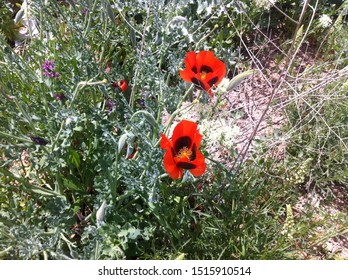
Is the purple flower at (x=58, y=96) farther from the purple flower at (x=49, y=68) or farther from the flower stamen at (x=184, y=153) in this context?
the flower stamen at (x=184, y=153)

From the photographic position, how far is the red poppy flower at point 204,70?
1.41 metres

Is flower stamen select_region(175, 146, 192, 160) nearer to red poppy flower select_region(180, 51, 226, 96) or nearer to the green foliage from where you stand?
the green foliage

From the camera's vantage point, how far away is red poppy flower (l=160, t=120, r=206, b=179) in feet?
4.13

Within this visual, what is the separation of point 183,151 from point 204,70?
34cm

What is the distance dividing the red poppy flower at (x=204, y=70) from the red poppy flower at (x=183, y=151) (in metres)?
0.18

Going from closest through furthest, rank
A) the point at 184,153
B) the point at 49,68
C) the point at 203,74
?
the point at 184,153
the point at 203,74
the point at 49,68

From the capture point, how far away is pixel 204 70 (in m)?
1.47

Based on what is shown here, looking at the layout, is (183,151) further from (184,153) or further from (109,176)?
(109,176)

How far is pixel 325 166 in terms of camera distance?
2229mm

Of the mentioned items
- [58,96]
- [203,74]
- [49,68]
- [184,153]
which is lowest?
[184,153]

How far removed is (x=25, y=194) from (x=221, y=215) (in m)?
0.96

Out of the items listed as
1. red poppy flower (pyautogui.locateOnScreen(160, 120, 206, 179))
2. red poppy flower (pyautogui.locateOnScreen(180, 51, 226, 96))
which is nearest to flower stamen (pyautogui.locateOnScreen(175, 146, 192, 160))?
red poppy flower (pyautogui.locateOnScreen(160, 120, 206, 179))

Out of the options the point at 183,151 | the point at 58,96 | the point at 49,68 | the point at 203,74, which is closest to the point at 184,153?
the point at 183,151
